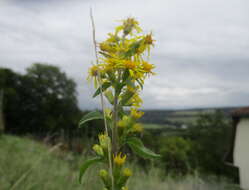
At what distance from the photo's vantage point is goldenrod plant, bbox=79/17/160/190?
0.78 m

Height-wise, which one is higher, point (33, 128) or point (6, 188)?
point (6, 188)

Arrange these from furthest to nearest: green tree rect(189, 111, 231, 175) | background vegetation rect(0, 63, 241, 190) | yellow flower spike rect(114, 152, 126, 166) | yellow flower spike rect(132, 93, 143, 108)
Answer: green tree rect(189, 111, 231, 175) → background vegetation rect(0, 63, 241, 190) → yellow flower spike rect(132, 93, 143, 108) → yellow flower spike rect(114, 152, 126, 166)

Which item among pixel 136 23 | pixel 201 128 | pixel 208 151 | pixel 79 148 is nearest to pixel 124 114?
pixel 136 23

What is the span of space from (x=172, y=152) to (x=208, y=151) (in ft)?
16.8

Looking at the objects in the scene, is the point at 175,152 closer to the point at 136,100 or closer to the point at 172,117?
the point at 172,117

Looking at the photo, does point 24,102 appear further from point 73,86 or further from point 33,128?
point 73,86

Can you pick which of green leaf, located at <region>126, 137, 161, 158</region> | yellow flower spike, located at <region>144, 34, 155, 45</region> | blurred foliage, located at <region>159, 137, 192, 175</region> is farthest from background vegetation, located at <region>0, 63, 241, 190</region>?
green leaf, located at <region>126, 137, 161, 158</region>

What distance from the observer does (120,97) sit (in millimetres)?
901

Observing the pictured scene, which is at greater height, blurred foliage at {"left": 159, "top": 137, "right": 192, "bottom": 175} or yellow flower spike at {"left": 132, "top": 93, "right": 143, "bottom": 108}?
yellow flower spike at {"left": 132, "top": 93, "right": 143, "bottom": 108}

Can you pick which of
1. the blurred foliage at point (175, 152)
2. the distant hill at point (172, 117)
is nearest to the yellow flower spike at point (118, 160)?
the distant hill at point (172, 117)

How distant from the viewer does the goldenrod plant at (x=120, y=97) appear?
2.57 feet

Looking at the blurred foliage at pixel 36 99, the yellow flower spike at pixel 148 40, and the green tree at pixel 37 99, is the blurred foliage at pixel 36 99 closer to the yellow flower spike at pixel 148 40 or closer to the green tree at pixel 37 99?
the green tree at pixel 37 99

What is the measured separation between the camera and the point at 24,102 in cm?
2436

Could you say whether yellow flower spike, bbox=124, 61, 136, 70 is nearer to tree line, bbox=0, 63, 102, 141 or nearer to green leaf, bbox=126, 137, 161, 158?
green leaf, bbox=126, 137, 161, 158
